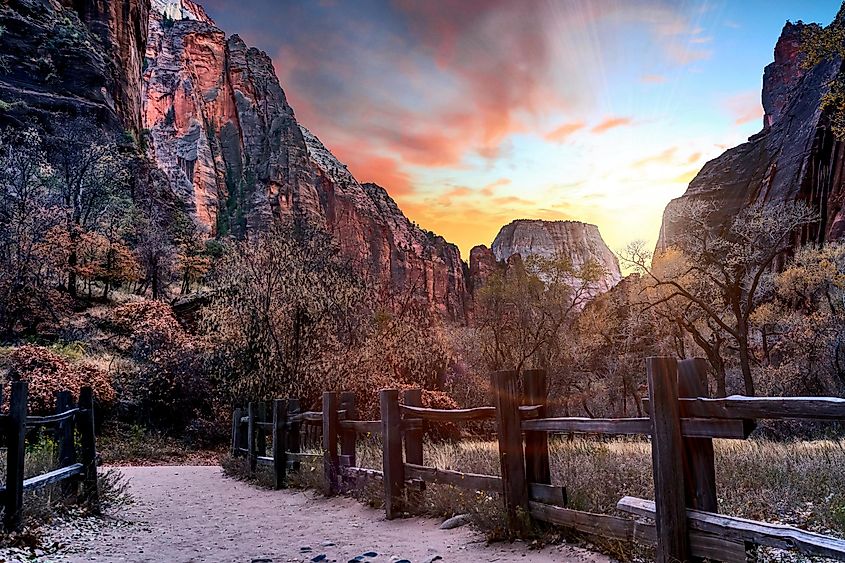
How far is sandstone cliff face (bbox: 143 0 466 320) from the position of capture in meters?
90.1

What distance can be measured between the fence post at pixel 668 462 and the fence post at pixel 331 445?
6262 mm

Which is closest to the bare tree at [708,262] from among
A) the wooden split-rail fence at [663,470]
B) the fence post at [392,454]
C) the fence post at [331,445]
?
the fence post at [331,445]

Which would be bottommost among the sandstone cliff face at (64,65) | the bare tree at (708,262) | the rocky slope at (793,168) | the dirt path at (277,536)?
the dirt path at (277,536)

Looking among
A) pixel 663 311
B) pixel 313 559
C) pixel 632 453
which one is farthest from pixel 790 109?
pixel 313 559

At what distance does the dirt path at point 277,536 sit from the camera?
593 centimetres

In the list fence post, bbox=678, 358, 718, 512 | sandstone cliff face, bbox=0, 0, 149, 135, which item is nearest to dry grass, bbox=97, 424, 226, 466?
fence post, bbox=678, 358, 718, 512

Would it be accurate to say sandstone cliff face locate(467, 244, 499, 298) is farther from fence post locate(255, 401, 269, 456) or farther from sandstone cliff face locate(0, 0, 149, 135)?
fence post locate(255, 401, 269, 456)

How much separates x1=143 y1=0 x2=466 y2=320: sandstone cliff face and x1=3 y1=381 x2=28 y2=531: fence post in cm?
7524

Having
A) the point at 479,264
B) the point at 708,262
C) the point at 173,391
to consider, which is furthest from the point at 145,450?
the point at 479,264

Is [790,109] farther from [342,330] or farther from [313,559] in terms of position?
[313,559]

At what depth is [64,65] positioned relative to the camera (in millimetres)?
58125

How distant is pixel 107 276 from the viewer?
1528 inches

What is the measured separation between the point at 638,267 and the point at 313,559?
25.5 m

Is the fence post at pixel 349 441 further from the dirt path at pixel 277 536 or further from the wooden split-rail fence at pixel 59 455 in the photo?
the wooden split-rail fence at pixel 59 455
